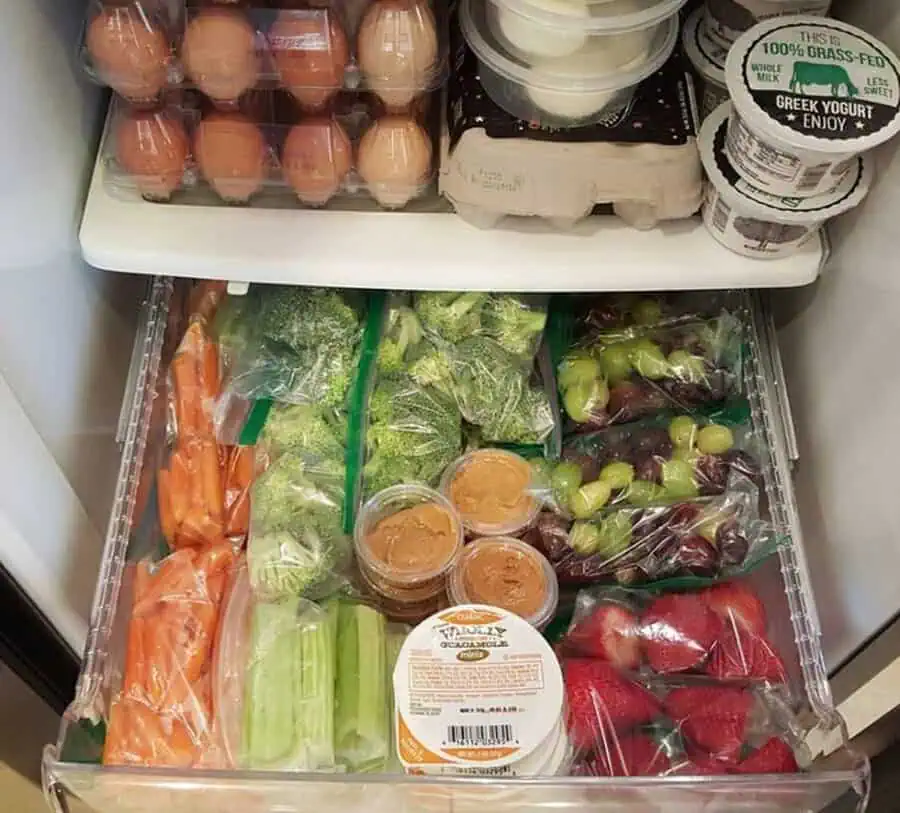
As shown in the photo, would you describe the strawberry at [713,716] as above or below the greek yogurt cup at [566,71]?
below

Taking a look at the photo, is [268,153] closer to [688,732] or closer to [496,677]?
[496,677]

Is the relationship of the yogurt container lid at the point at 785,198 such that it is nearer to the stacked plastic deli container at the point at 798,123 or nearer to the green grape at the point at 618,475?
the stacked plastic deli container at the point at 798,123

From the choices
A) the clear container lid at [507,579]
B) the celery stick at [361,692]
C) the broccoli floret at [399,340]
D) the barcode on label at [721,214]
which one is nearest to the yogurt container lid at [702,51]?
the barcode on label at [721,214]

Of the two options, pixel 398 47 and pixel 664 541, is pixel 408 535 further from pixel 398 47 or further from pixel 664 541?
pixel 398 47

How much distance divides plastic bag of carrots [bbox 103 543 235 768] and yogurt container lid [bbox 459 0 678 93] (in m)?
0.50

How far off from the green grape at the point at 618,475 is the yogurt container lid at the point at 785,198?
0.28 metres

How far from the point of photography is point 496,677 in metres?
0.91

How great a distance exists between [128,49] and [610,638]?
64cm

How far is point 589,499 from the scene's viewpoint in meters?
1.06

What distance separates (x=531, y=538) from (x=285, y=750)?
1.00 ft

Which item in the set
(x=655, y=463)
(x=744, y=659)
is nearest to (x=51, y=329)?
(x=655, y=463)

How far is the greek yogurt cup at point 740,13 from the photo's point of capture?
3.12ft

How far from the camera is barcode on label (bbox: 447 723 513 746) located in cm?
88

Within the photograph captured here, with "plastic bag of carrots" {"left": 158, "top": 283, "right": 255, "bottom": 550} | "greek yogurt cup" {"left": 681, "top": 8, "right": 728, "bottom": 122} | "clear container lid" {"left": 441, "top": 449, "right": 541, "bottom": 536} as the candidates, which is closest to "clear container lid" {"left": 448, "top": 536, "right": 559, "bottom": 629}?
"clear container lid" {"left": 441, "top": 449, "right": 541, "bottom": 536}
